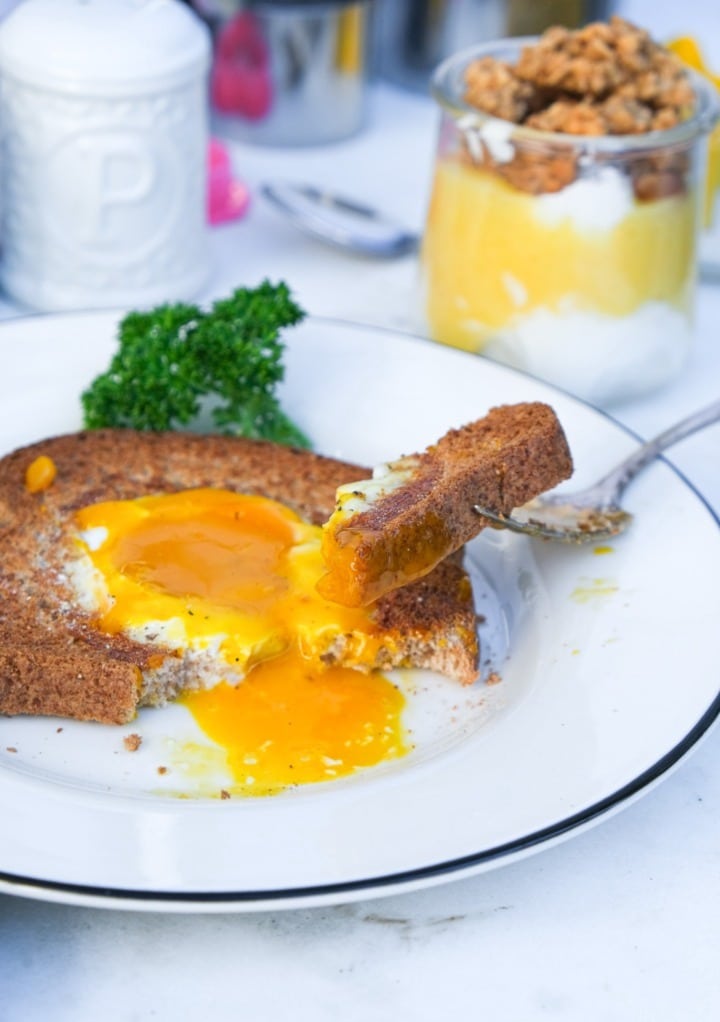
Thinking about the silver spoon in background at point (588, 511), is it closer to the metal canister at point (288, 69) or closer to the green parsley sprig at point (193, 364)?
the green parsley sprig at point (193, 364)

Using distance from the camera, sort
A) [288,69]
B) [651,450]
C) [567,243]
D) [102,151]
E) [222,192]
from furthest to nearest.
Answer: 1. [288,69]
2. [222,192]
3. [102,151]
4. [567,243]
5. [651,450]

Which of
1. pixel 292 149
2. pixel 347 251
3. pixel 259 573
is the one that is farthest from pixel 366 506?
pixel 292 149

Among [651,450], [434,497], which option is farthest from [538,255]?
[434,497]

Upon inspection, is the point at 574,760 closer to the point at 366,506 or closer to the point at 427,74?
the point at 366,506

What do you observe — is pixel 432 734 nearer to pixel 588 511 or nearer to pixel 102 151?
pixel 588 511

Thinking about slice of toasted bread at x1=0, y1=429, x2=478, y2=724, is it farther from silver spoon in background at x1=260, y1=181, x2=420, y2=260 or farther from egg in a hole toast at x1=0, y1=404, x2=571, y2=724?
silver spoon in background at x1=260, y1=181, x2=420, y2=260

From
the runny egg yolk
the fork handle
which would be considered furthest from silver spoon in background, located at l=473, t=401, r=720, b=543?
the runny egg yolk
